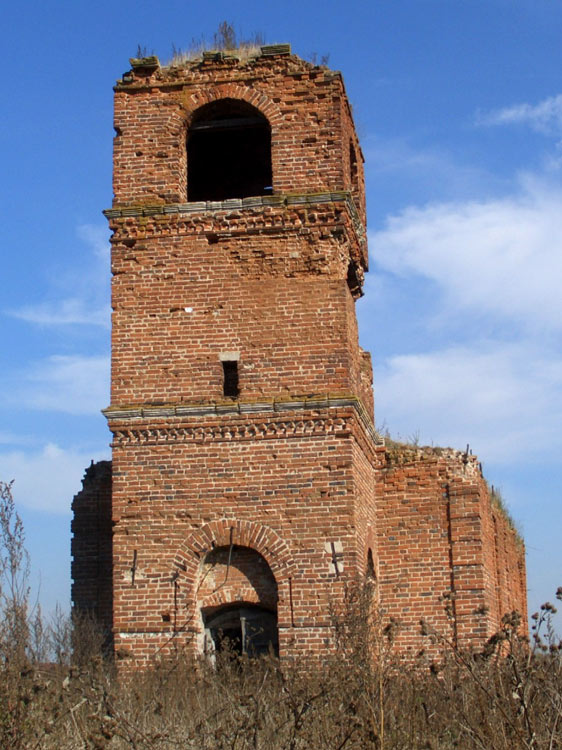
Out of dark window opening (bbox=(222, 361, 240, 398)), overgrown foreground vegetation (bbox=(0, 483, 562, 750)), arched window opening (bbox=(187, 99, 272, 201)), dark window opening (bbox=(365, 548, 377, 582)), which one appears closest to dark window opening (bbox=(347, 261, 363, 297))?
dark window opening (bbox=(222, 361, 240, 398))

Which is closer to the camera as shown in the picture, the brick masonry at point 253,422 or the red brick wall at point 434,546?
the brick masonry at point 253,422

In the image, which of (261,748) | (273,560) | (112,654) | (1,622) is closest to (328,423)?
(273,560)

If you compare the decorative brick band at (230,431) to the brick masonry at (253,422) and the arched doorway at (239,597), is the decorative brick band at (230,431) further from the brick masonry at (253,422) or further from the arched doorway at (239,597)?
the arched doorway at (239,597)

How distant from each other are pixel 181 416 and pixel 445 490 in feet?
13.8

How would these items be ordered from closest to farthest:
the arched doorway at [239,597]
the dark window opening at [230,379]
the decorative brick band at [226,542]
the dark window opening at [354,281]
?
the decorative brick band at [226,542], the arched doorway at [239,597], the dark window opening at [230,379], the dark window opening at [354,281]

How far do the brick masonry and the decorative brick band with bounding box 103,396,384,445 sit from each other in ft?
0.06

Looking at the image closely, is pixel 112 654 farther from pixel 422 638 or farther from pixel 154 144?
pixel 154 144

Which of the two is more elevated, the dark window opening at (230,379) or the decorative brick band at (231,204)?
the decorative brick band at (231,204)

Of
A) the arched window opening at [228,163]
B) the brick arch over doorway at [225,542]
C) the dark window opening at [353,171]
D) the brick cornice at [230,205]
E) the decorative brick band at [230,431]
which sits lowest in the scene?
the brick arch over doorway at [225,542]

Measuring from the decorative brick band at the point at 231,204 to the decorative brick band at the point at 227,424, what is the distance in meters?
2.71

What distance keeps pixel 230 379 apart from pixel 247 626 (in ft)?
10.3

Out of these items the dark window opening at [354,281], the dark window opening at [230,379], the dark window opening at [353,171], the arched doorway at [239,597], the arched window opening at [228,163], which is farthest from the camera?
the arched window opening at [228,163]

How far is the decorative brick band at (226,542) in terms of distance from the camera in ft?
43.6

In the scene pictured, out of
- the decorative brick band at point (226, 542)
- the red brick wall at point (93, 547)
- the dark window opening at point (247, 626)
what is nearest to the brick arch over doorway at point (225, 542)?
the decorative brick band at point (226, 542)
